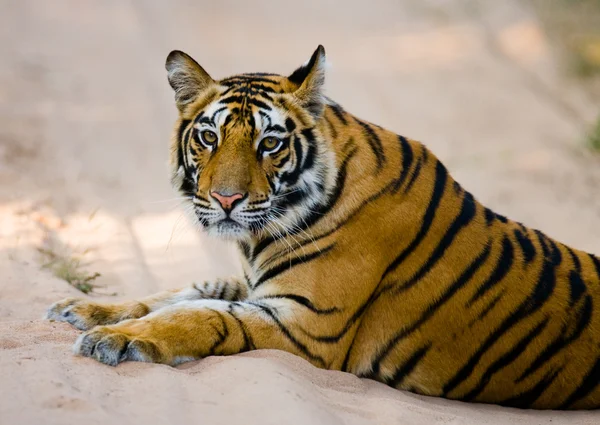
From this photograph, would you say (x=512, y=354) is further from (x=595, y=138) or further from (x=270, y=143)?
(x=595, y=138)

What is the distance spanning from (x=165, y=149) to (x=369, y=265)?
4.38 metres

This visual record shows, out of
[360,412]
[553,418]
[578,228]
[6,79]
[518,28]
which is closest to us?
[360,412]

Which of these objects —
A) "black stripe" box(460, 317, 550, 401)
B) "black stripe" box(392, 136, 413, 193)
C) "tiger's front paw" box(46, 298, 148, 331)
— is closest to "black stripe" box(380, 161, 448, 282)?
"black stripe" box(392, 136, 413, 193)

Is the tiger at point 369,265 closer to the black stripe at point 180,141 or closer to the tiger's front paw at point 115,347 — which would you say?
the black stripe at point 180,141

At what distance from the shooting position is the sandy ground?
10.9 feet

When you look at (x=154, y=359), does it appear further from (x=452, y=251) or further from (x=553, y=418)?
(x=553, y=418)

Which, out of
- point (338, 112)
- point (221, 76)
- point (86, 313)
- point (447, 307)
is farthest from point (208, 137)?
point (221, 76)

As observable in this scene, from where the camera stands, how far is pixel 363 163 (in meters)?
4.20

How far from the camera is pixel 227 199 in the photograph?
3.91 metres

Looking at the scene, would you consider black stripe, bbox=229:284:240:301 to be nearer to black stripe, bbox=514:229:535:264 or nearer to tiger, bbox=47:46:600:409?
tiger, bbox=47:46:600:409

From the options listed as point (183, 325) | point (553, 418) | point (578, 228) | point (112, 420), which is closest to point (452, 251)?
point (553, 418)

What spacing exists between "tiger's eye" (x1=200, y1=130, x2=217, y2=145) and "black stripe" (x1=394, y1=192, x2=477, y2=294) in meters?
1.06

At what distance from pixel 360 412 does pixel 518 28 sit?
8226mm

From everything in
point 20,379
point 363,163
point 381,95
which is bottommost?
point 20,379
